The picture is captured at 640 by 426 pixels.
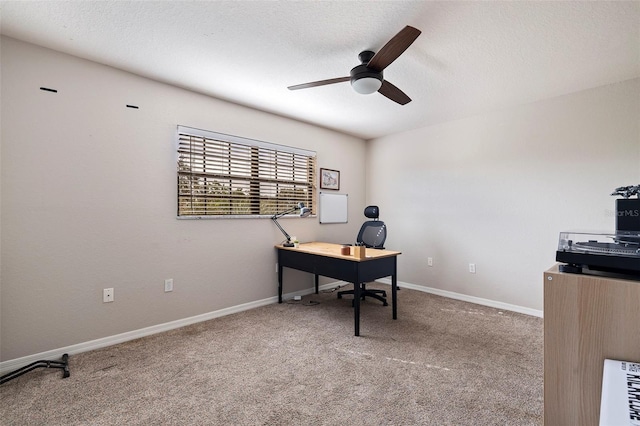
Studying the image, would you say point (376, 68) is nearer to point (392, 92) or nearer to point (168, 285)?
point (392, 92)

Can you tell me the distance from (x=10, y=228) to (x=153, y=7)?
1.86 meters

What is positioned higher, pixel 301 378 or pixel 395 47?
pixel 395 47

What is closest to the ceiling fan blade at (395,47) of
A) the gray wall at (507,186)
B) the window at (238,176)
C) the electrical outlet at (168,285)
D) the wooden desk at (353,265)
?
the wooden desk at (353,265)

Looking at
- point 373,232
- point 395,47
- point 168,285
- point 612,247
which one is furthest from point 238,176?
point 612,247

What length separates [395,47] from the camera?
6.00ft

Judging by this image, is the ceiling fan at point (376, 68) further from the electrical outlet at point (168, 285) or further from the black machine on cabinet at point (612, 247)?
the electrical outlet at point (168, 285)

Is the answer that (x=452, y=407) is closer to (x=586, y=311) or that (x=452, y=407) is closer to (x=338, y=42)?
(x=586, y=311)

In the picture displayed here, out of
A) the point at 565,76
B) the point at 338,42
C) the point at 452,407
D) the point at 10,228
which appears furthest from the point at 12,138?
the point at 565,76

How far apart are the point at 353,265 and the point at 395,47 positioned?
1765 mm

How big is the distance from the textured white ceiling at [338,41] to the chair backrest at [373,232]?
4.64 feet

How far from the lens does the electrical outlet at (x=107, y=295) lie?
2.45 m

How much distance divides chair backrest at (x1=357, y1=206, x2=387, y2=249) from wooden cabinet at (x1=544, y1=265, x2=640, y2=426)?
8.20 ft

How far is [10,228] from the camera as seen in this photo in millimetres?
2078

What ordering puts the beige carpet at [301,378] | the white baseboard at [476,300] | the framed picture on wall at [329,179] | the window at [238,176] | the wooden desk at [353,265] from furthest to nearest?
the framed picture on wall at [329,179], the white baseboard at [476,300], the window at [238,176], the wooden desk at [353,265], the beige carpet at [301,378]
